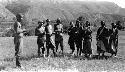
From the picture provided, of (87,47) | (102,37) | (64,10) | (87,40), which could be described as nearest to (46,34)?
(87,40)

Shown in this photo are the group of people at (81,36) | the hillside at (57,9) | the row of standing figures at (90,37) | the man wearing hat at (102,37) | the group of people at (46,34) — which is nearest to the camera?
the group of people at (46,34)

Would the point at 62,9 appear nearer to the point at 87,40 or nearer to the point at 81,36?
the point at 81,36

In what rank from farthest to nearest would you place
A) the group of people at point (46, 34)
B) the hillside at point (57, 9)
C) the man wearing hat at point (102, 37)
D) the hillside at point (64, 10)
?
the hillside at point (57, 9) → the hillside at point (64, 10) → the man wearing hat at point (102, 37) → the group of people at point (46, 34)

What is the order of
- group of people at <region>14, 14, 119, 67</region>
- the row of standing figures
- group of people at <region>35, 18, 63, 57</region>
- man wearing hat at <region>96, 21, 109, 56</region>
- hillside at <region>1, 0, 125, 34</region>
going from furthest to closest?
hillside at <region>1, 0, 125, 34</region> → man wearing hat at <region>96, 21, 109, 56</region> → the row of standing figures → group of people at <region>14, 14, 119, 67</region> → group of people at <region>35, 18, 63, 57</region>

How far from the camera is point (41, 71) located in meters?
11.7

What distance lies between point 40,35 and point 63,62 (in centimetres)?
252

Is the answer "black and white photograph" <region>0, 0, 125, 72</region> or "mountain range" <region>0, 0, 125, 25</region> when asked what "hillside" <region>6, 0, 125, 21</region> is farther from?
"black and white photograph" <region>0, 0, 125, 72</region>

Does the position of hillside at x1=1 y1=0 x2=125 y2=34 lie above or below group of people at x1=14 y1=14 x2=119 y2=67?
below

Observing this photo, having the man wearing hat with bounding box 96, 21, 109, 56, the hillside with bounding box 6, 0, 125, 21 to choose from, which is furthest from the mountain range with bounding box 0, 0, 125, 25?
the man wearing hat with bounding box 96, 21, 109, 56

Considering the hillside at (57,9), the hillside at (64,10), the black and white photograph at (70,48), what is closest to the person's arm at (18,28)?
Result: the black and white photograph at (70,48)

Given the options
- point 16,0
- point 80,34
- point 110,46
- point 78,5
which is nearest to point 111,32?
point 110,46

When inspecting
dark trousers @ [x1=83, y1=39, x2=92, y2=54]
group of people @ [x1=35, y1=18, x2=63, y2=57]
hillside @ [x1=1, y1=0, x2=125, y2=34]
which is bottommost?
hillside @ [x1=1, y1=0, x2=125, y2=34]

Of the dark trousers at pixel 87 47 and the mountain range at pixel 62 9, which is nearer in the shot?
the dark trousers at pixel 87 47

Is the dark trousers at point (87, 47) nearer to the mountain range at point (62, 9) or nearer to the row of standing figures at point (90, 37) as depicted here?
the row of standing figures at point (90, 37)
